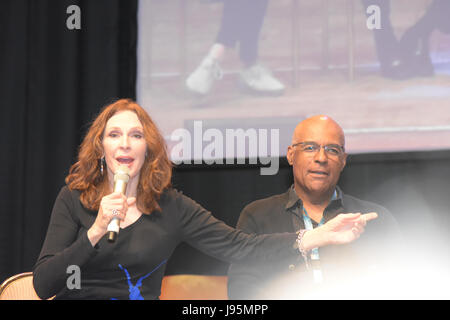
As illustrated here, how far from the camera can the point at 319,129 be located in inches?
117

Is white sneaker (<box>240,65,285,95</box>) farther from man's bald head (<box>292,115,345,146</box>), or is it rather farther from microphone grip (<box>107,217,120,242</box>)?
microphone grip (<box>107,217,120,242</box>)

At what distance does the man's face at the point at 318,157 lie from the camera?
114 inches

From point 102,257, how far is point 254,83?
6.39 ft

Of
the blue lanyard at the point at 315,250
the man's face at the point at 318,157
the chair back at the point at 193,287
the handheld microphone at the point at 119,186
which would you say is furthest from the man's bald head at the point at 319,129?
the handheld microphone at the point at 119,186

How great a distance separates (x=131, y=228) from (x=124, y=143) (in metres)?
0.38

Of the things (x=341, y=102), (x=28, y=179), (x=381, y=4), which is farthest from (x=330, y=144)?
(x=28, y=179)

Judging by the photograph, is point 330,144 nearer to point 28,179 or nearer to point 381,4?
point 381,4

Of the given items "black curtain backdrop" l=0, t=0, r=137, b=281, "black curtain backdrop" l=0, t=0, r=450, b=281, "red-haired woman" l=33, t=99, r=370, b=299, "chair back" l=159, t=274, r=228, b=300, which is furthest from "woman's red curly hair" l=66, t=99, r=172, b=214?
"black curtain backdrop" l=0, t=0, r=137, b=281

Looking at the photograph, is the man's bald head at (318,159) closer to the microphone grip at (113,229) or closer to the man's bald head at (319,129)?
the man's bald head at (319,129)

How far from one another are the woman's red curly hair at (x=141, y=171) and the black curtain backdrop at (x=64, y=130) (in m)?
1.25

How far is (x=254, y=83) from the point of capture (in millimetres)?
Answer: 3736

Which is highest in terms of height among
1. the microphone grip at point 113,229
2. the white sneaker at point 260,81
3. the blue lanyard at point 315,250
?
the white sneaker at point 260,81

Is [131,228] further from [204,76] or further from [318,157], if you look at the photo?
[204,76]

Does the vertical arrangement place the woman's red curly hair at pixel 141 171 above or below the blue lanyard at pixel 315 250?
above
